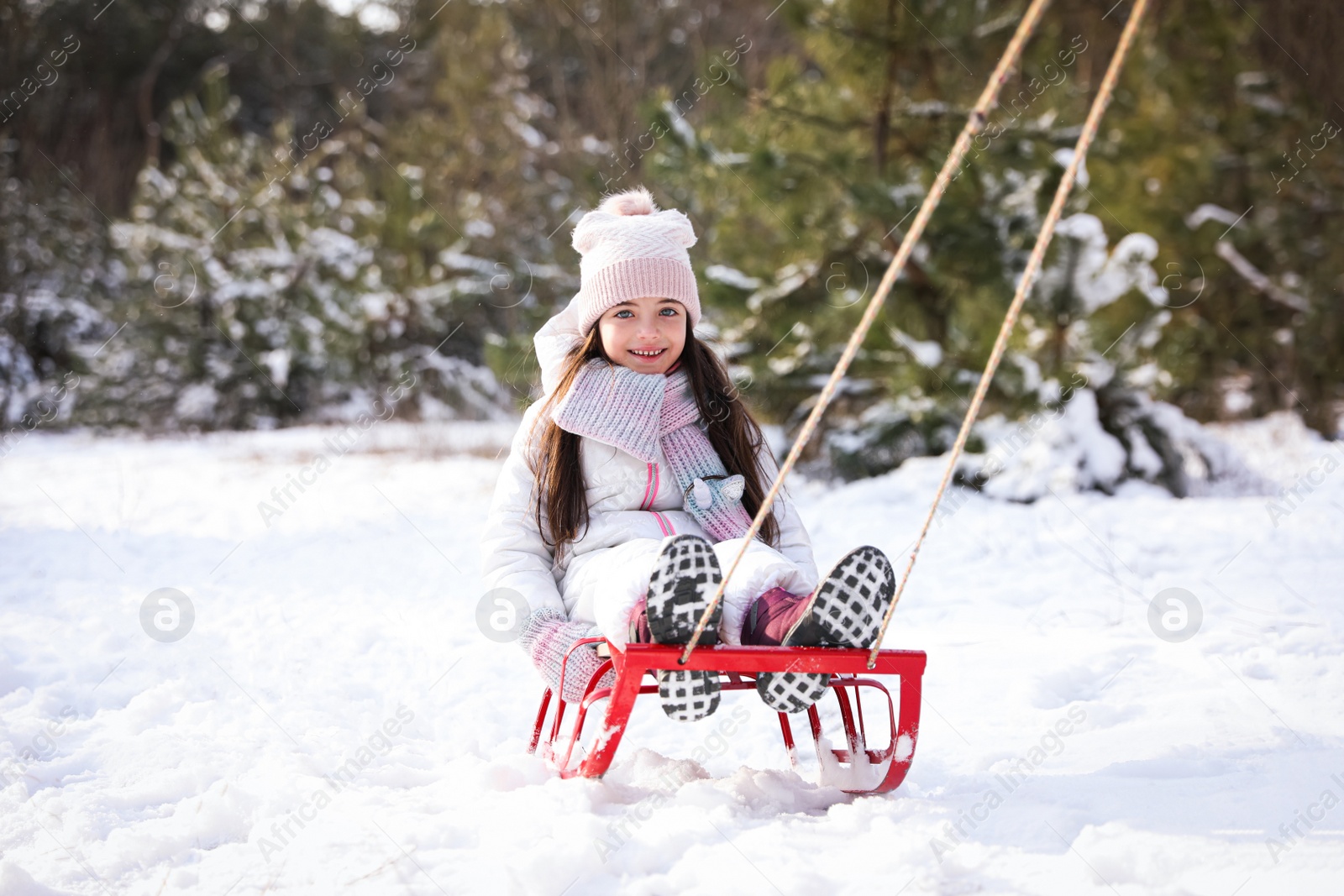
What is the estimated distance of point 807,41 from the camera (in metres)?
6.51

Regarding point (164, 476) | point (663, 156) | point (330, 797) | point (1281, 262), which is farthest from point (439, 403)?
point (330, 797)

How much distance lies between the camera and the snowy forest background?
6.18m

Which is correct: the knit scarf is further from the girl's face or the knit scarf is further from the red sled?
the red sled

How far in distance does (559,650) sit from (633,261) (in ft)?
2.96

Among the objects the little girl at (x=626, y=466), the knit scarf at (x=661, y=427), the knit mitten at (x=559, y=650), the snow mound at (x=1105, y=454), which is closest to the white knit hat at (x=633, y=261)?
the little girl at (x=626, y=466)

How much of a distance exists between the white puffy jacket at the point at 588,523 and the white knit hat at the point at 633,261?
0.29 metres

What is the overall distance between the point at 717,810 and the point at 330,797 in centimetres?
79

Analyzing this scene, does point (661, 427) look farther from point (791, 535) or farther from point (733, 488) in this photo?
point (791, 535)

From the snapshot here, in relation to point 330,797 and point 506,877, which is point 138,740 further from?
point 506,877

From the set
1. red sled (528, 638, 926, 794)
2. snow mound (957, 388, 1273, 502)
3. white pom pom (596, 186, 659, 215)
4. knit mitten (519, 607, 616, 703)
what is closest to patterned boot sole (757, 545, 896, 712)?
red sled (528, 638, 926, 794)

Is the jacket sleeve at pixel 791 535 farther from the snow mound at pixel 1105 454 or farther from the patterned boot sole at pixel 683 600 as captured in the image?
the snow mound at pixel 1105 454

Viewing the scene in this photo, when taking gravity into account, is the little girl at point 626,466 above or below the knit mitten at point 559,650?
above

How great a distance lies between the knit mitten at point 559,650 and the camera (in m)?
2.19

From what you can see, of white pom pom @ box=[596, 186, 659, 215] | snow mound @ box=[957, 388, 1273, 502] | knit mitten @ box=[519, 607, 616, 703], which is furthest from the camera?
snow mound @ box=[957, 388, 1273, 502]
